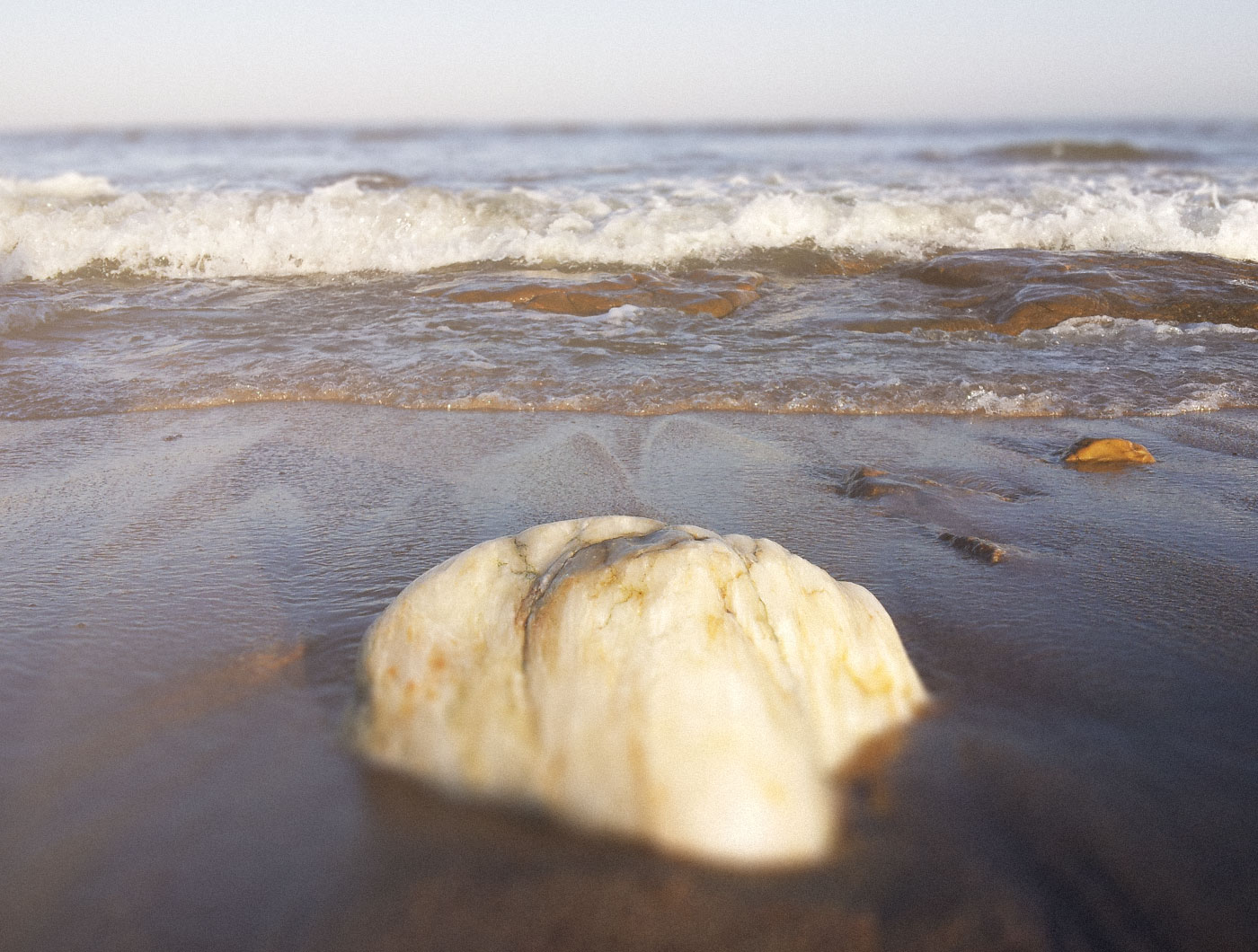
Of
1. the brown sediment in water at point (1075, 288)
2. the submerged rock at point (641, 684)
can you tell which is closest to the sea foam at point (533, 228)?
the brown sediment in water at point (1075, 288)

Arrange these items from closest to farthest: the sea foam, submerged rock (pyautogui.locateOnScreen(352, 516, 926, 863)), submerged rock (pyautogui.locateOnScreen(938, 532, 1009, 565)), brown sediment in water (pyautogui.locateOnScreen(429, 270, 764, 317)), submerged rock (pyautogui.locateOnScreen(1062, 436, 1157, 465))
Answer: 1. submerged rock (pyautogui.locateOnScreen(352, 516, 926, 863))
2. submerged rock (pyautogui.locateOnScreen(938, 532, 1009, 565))
3. submerged rock (pyautogui.locateOnScreen(1062, 436, 1157, 465))
4. brown sediment in water (pyautogui.locateOnScreen(429, 270, 764, 317))
5. the sea foam

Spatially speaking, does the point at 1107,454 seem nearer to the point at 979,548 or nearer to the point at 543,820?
the point at 979,548

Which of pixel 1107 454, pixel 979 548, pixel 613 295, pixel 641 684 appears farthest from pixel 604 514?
pixel 613 295

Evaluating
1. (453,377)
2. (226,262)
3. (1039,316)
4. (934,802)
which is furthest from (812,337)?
(226,262)

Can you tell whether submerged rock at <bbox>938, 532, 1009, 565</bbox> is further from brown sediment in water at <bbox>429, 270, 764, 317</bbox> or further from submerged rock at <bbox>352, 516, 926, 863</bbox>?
brown sediment in water at <bbox>429, 270, 764, 317</bbox>

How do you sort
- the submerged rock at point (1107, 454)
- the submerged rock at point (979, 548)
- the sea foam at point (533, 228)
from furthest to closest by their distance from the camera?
the sea foam at point (533, 228)
the submerged rock at point (1107, 454)
the submerged rock at point (979, 548)

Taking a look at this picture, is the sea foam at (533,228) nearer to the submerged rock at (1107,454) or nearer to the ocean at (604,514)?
the ocean at (604,514)

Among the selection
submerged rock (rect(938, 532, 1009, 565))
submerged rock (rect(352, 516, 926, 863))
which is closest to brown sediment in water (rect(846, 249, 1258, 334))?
submerged rock (rect(938, 532, 1009, 565))
